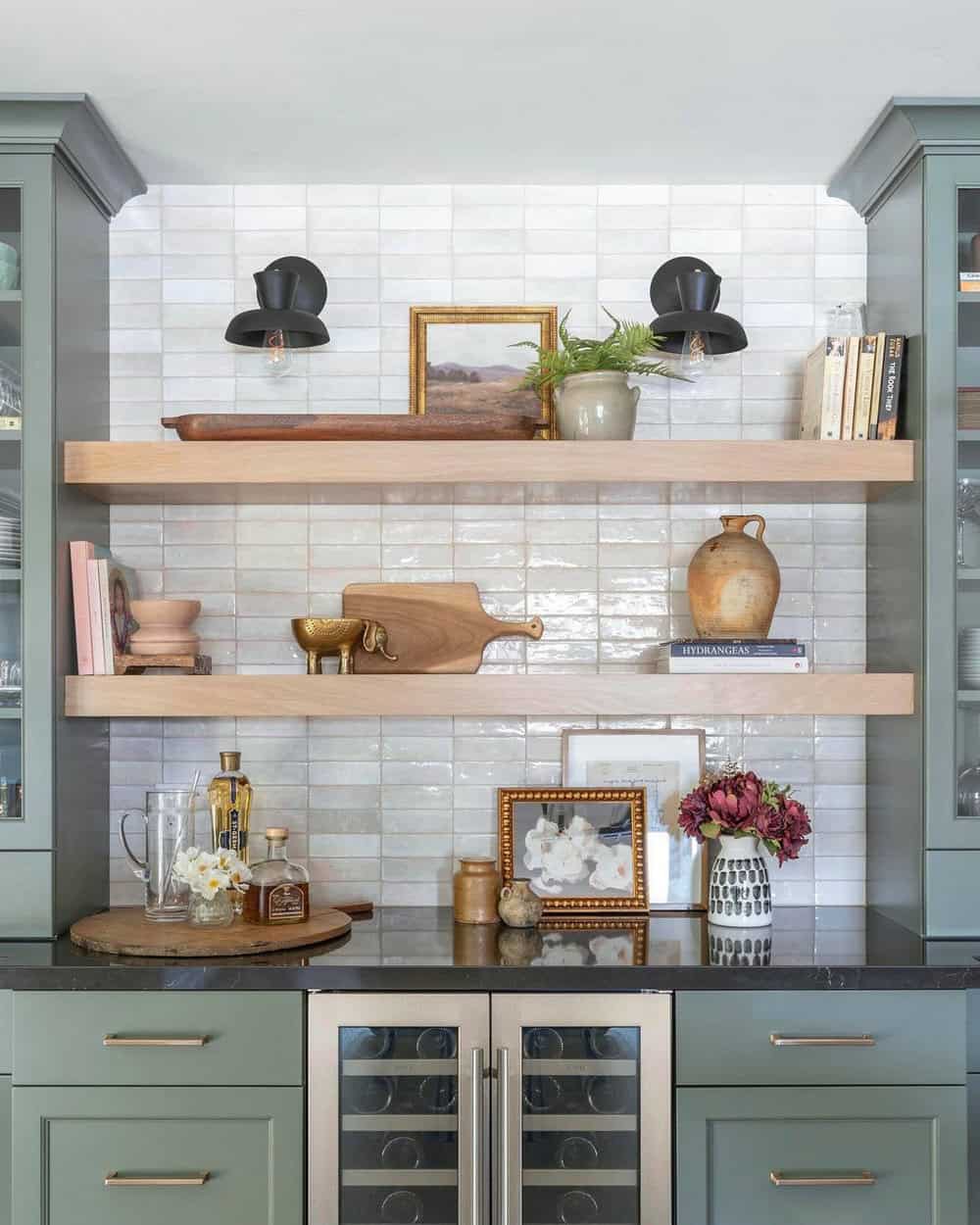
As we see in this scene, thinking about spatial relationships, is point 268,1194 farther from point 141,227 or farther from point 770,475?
point 141,227

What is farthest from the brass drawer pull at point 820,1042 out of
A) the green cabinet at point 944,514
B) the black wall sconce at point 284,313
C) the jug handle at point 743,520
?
the black wall sconce at point 284,313

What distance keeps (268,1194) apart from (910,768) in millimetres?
1480

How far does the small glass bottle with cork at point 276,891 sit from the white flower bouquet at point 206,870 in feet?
0.21

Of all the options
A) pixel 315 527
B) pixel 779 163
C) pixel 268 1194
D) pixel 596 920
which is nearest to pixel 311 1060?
pixel 268 1194

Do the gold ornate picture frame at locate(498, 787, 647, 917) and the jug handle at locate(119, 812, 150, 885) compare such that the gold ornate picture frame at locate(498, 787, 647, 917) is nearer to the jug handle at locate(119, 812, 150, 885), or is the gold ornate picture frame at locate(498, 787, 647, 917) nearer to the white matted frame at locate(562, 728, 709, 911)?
the white matted frame at locate(562, 728, 709, 911)

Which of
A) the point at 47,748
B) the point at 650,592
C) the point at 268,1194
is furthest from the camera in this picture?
the point at 650,592

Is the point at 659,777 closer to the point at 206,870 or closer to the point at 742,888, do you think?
the point at 742,888

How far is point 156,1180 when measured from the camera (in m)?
2.25

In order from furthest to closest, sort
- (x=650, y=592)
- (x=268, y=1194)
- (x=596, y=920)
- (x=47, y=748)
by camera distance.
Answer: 1. (x=650, y=592)
2. (x=596, y=920)
3. (x=47, y=748)
4. (x=268, y=1194)

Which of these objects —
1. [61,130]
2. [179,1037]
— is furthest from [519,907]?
[61,130]

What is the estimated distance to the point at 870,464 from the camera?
8.57ft

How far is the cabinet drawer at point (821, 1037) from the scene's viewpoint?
2271mm

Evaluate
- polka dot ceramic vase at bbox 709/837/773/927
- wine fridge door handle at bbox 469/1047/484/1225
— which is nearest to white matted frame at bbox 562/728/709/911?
polka dot ceramic vase at bbox 709/837/773/927

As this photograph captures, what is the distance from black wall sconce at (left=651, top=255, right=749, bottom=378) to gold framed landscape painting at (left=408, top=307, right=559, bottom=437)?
0.87 feet
